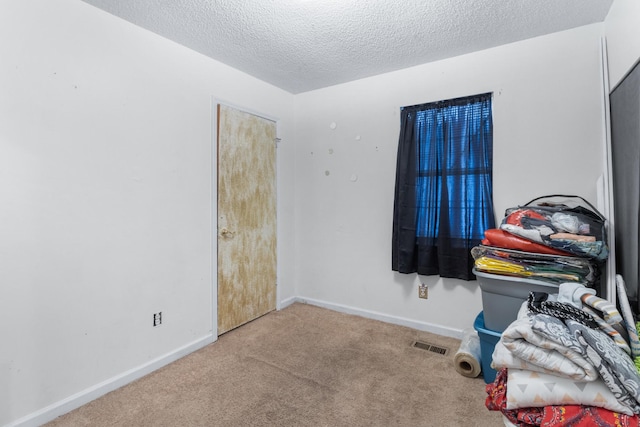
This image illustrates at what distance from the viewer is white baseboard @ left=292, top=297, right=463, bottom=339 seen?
2.80 meters

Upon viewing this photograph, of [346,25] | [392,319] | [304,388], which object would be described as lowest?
[304,388]

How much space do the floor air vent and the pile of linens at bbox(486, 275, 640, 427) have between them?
154cm

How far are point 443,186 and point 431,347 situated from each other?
1.36 m

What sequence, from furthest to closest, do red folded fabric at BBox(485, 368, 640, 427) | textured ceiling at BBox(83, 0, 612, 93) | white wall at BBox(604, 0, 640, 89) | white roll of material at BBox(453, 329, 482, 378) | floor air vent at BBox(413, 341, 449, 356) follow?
floor air vent at BBox(413, 341, 449, 356) < white roll of material at BBox(453, 329, 482, 378) < textured ceiling at BBox(83, 0, 612, 93) < white wall at BBox(604, 0, 640, 89) < red folded fabric at BBox(485, 368, 640, 427)

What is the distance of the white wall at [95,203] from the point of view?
171cm

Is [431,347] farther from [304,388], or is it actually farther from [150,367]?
[150,367]

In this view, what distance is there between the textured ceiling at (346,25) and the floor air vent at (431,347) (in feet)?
8.04

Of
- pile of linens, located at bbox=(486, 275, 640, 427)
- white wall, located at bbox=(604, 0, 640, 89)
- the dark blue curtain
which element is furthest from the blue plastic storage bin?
white wall, located at bbox=(604, 0, 640, 89)

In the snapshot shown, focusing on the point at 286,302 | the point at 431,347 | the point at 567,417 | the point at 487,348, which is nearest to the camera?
the point at 567,417

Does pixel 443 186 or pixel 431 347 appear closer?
pixel 431 347

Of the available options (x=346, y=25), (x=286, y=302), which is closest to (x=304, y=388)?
(x=286, y=302)

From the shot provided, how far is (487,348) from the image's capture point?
6.74ft

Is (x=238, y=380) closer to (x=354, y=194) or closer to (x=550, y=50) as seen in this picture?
(x=354, y=194)

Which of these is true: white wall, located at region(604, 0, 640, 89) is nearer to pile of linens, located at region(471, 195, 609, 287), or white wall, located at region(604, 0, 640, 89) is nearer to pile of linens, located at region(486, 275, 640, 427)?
pile of linens, located at region(471, 195, 609, 287)
